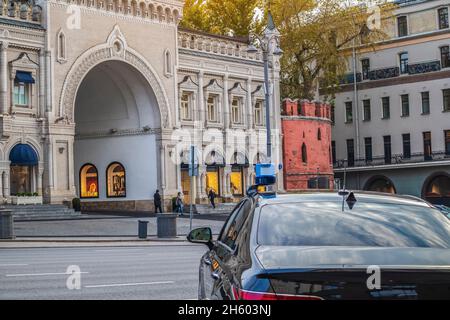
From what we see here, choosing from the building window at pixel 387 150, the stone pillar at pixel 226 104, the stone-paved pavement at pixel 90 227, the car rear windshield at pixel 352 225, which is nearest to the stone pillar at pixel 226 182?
the stone pillar at pixel 226 104

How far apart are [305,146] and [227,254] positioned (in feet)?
197

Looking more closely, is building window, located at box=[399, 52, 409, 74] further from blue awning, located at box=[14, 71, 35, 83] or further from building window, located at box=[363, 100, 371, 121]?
blue awning, located at box=[14, 71, 35, 83]

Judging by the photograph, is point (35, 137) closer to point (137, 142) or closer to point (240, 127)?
point (137, 142)

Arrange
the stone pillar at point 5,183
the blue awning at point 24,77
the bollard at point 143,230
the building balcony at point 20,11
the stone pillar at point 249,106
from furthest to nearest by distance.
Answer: the stone pillar at point 249,106, the building balcony at point 20,11, the blue awning at point 24,77, the stone pillar at point 5,183, the bollard at point 143,230

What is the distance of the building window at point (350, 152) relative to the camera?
77.8 m

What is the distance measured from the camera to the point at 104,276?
53.3ft

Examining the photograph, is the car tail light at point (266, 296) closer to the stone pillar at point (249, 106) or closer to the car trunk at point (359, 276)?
the car trunk at point (359, 276)

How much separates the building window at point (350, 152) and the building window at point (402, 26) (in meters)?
10.4

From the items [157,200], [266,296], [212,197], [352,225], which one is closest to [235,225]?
[352,225]

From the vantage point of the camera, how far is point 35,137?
47.6 m

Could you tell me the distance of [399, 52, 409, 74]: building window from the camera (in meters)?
75.2

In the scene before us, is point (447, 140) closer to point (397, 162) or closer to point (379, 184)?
point (397, 162)

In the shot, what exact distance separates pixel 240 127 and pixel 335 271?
55.9 m

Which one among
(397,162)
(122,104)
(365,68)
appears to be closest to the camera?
(122,104)
